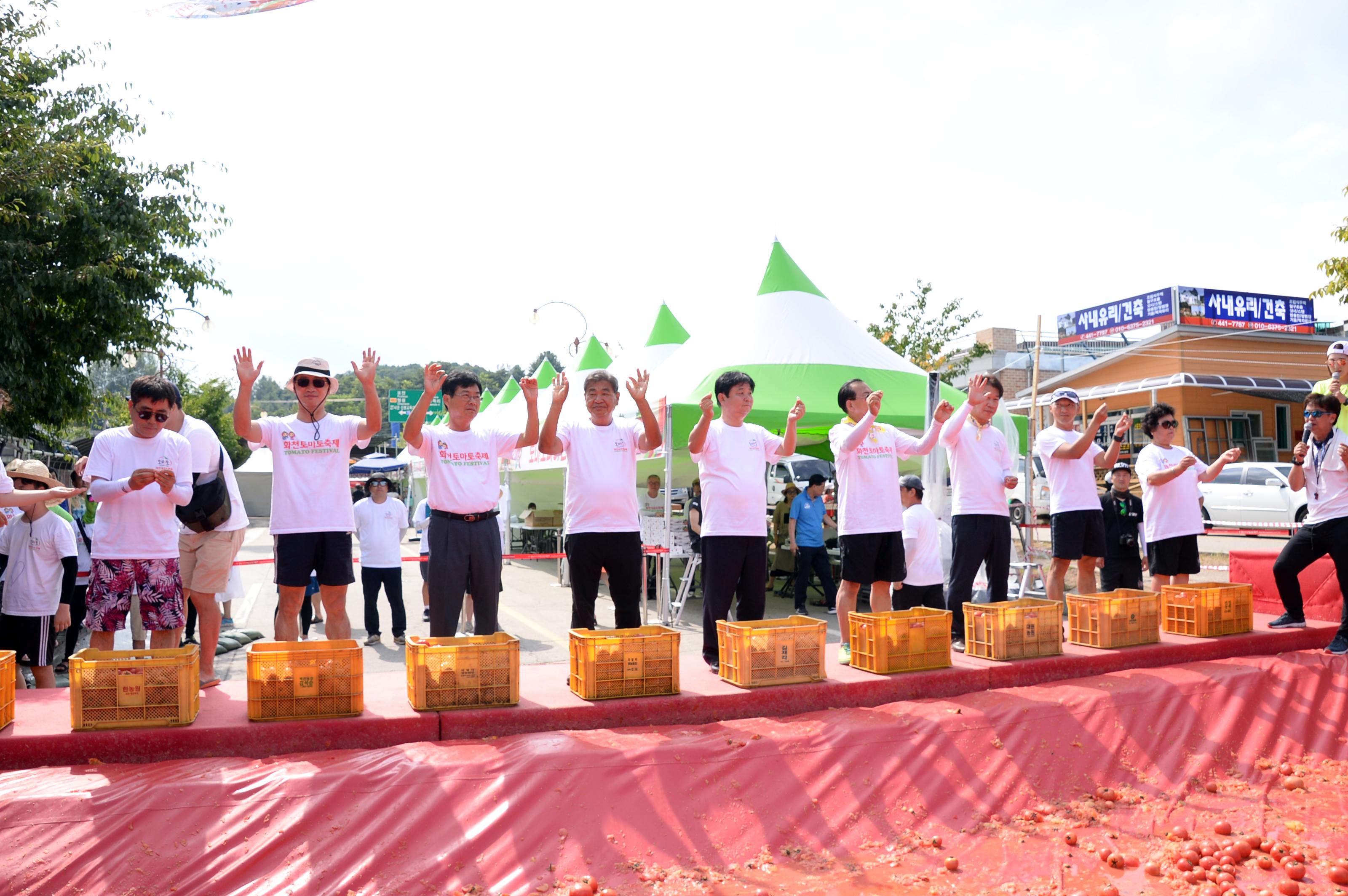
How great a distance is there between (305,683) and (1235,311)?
3756 centimetres

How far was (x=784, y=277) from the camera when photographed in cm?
1104

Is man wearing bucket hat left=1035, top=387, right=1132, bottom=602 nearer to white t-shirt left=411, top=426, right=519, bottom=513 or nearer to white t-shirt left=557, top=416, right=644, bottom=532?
Answer: white t-shirt left=557, top=416, right=644, bottom=532

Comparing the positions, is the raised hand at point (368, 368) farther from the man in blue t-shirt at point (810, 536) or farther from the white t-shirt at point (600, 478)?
the man in blue t-shirt at point (810, 536)

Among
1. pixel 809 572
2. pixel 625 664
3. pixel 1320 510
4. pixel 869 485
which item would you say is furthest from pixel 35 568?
pixel 1320 510

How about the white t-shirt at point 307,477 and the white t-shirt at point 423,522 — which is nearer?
the white t-shirt at point 307,477

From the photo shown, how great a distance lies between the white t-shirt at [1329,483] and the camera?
5965 mm

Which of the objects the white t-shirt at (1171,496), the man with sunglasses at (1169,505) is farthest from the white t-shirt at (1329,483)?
the white t-shirt at (1171,496)

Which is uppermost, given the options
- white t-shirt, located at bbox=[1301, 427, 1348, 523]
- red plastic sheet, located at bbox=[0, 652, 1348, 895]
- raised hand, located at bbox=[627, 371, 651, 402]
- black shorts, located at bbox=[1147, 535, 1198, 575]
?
raised hand, located at bbox=[627, 371, 651, 402]

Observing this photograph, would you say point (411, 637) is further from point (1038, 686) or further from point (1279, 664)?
point (1279, 664)

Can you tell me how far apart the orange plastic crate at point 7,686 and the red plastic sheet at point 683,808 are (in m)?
0.45

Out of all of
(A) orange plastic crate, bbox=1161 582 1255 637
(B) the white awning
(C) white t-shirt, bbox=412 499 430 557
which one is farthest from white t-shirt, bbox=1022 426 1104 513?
(B) the white awning

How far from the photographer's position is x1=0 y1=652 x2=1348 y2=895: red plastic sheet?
3.33m

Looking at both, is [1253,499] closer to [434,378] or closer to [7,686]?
[434,378]

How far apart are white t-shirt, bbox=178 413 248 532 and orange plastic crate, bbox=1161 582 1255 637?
20.7ft
